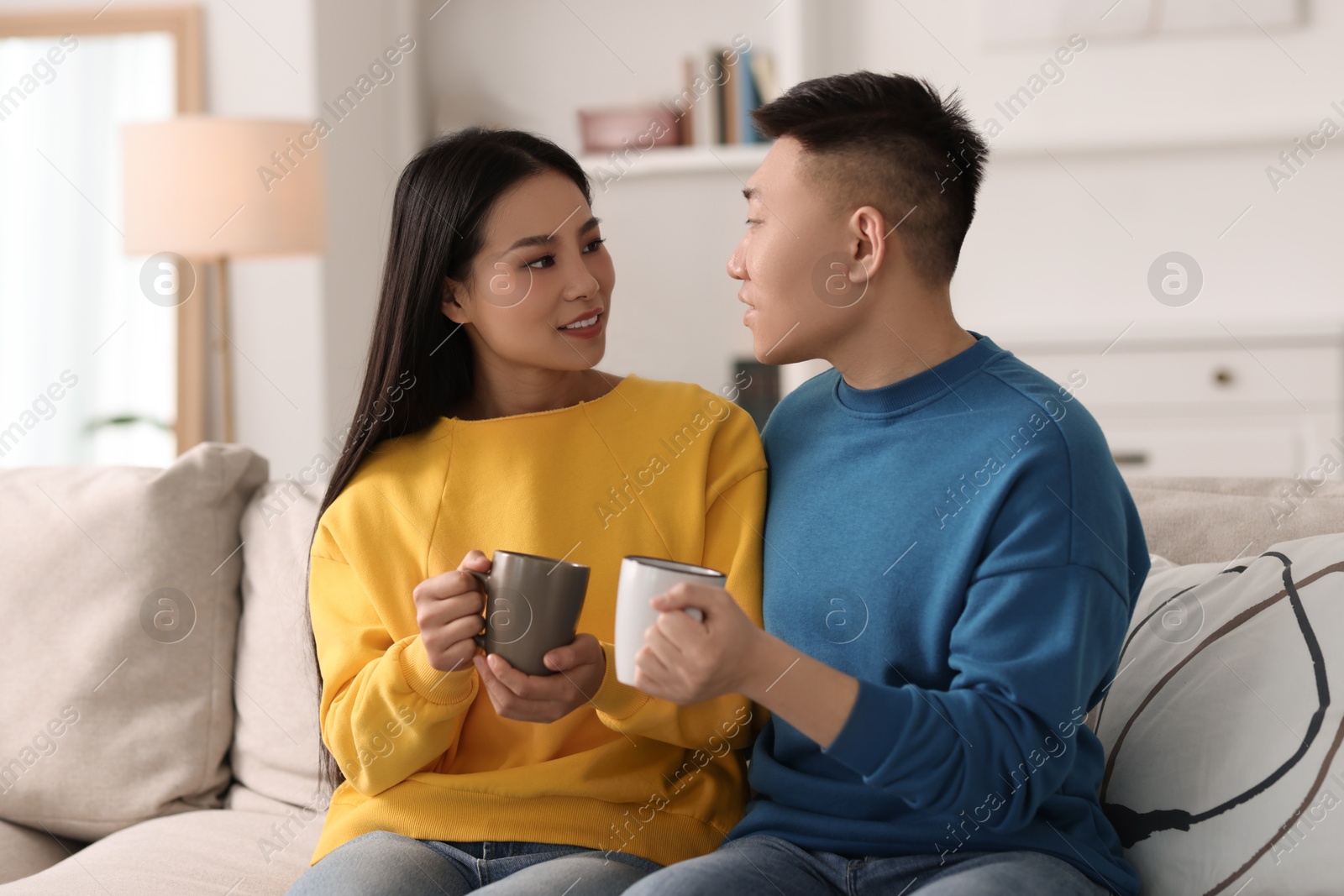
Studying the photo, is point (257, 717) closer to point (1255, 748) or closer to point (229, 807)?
point (229, 807)

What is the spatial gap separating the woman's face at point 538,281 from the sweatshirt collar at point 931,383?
0.33 metres

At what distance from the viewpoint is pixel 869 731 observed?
1038 mm

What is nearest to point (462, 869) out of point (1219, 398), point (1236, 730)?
point (1236, 730)

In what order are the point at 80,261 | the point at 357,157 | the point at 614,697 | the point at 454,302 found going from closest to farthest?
1. the point at 614,697
2. the point at 454,302
3. the point at 80,261
4. the point at 357,157

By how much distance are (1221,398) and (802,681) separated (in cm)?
322

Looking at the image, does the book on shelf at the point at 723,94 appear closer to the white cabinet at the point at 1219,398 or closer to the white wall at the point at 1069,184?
the white wall at the point at 1069,184

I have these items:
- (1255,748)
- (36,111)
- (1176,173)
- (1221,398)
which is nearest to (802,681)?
(1255,748)

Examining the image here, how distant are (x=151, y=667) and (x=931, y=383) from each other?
3.80 ft

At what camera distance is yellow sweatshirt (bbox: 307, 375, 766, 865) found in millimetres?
1277

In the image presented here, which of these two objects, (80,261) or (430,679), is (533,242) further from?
(80,261)

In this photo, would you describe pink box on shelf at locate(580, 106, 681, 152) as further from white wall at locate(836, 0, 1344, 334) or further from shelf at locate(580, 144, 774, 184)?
white wall at locate(836, 0, 1344, 334)

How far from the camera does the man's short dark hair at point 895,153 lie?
4.33 feet

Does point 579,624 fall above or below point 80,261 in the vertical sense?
below

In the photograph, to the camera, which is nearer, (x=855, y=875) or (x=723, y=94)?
(x=855, y=875)
